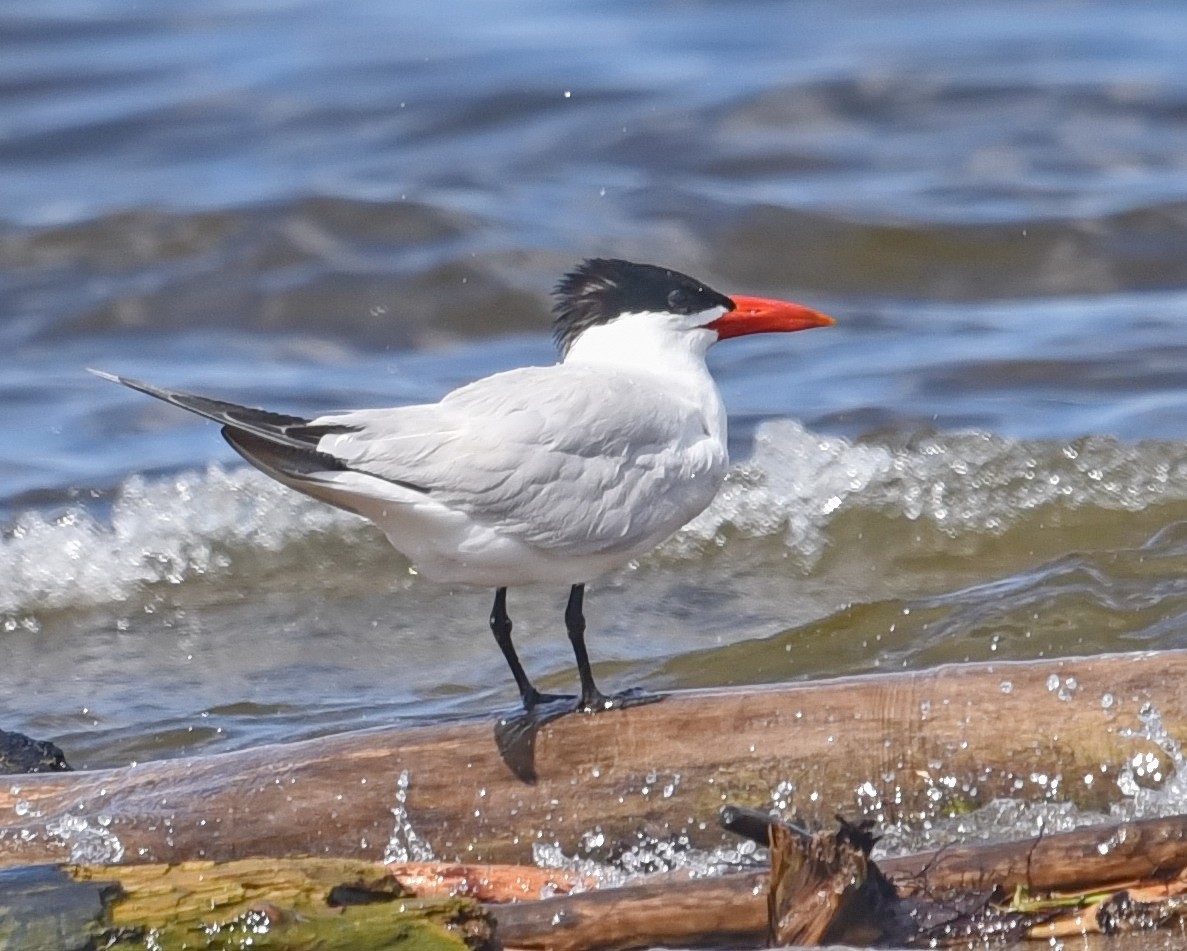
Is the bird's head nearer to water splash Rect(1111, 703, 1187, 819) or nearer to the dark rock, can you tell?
water splash Rect(1111, 703, 1187, 819)

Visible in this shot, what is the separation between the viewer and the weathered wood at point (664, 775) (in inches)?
145

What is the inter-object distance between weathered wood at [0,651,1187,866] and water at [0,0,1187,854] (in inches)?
60.6

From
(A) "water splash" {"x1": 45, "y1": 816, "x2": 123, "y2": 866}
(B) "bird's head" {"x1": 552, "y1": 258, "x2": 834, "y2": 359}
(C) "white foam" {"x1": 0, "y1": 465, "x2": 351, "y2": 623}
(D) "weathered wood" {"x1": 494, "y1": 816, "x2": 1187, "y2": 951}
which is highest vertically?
(B) "bird's head" {"x1": 552, "y1": 258, "x2": 834, "y2": 359}

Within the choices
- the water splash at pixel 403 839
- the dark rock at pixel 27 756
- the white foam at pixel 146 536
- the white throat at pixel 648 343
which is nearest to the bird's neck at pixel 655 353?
the white throat at pixel 648 343

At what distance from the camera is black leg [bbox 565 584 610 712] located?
4.03m

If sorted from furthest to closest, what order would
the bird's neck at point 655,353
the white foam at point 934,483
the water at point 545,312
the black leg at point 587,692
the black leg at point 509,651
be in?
the white foam at point 934,483, the water at point 545,312, the bird's neck at point 655,353, the black leg at point 509,651, the black leg at point 587,692

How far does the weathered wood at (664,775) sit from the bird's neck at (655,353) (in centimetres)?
87

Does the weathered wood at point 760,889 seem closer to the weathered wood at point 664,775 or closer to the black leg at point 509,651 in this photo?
the weathered wood at point 664,775

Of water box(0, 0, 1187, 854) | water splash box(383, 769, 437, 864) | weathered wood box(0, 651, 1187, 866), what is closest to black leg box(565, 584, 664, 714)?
weathered wood box(0, 651, 1187, 866)

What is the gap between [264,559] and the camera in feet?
23.2

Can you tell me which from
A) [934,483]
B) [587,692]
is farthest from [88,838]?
[934,483]

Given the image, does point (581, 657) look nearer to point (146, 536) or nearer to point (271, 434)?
point (271, 434)

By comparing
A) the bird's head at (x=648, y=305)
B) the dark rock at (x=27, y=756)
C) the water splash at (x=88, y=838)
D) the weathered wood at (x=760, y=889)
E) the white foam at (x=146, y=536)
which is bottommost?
the white foam at (x=146, y=536)

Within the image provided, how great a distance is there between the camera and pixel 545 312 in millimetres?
9773
